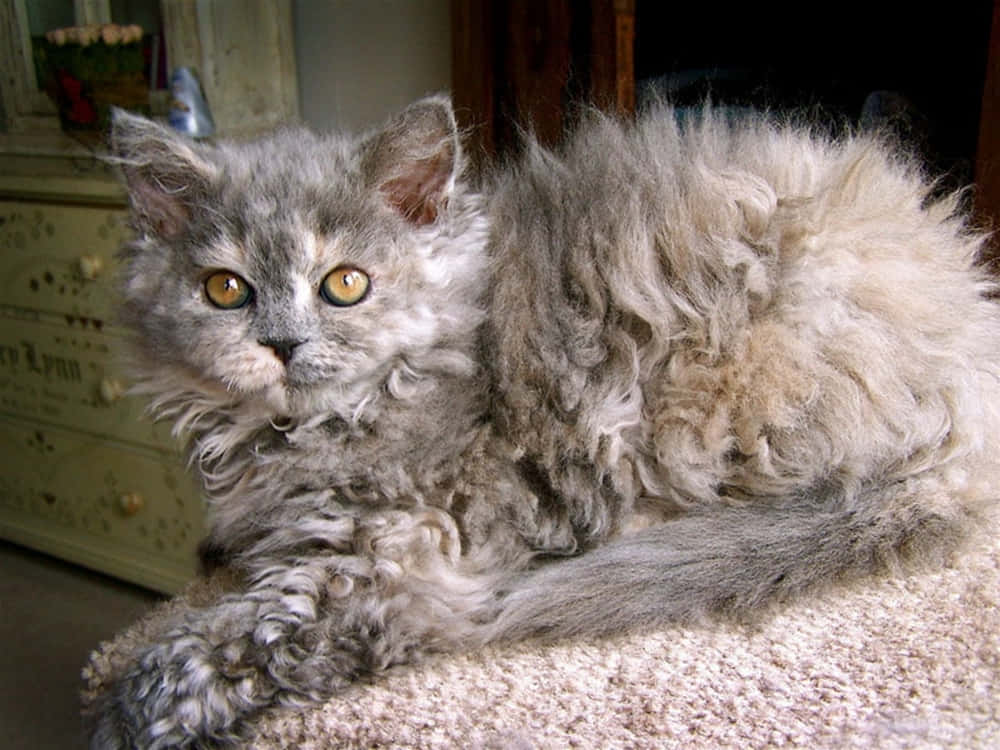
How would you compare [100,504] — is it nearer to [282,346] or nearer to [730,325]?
[282,346]

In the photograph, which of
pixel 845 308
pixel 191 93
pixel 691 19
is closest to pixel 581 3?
pixel 691 19

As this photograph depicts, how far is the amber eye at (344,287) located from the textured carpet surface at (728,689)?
1.24 feet

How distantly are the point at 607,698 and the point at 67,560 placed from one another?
229 centimetres

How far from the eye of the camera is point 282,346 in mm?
931

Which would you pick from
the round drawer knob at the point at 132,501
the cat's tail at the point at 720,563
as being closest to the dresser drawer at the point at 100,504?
the round drawer knob at the point at 132,501

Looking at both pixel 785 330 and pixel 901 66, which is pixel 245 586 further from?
pixel 901 66

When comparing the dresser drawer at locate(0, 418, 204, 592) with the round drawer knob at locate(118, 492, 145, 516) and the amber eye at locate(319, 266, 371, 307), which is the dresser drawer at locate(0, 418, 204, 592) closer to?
the round drawer knob at locate(118, 492, 145, 516)

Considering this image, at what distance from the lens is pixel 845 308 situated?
1030mm

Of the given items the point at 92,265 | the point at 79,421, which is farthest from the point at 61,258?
the point at 79,421

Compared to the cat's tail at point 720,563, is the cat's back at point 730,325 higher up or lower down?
higher up

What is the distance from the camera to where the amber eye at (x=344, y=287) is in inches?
37.9

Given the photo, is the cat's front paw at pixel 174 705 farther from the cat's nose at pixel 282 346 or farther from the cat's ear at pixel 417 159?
the cat's ear at pixel 417 159

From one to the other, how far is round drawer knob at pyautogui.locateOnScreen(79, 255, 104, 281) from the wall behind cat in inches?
23.0

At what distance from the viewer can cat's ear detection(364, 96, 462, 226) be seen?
3.22ft
